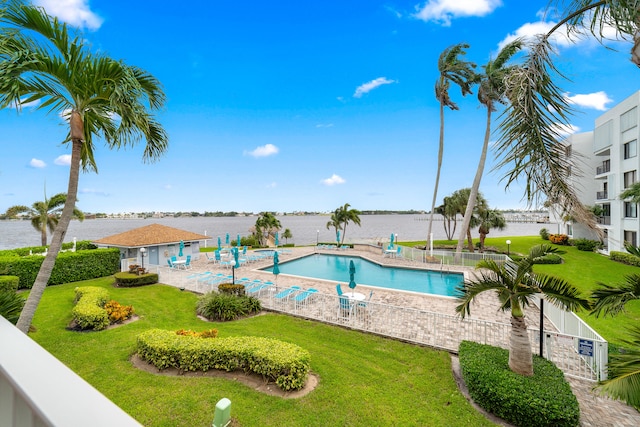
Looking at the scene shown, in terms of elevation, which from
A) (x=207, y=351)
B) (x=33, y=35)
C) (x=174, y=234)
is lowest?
(x=207, y=351)

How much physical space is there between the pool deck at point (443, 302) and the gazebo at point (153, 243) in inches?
74.7

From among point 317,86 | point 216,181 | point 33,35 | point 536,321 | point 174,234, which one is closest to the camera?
point 33,35

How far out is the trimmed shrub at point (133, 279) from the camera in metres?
17.1

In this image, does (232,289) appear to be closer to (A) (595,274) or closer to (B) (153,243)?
(B) (153,243)

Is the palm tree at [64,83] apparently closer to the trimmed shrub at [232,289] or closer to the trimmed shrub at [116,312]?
the trimmed shrub at [116,312]

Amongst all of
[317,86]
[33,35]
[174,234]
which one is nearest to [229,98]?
[317,86]

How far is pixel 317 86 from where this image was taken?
37.0m

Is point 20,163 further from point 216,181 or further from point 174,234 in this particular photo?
point 216,181

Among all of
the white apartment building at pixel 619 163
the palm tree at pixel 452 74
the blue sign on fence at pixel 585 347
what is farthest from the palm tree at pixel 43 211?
the white apartment building at pixel 619 163

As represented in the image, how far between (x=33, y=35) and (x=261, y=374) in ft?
29.6

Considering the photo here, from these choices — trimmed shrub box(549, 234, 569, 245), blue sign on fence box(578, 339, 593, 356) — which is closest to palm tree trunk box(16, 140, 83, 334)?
blue sign on fence box(578, 339, 593, 356)

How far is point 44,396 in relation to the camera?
0.82 metres

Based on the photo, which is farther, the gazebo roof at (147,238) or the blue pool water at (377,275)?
the gazebo roof at (147,238)

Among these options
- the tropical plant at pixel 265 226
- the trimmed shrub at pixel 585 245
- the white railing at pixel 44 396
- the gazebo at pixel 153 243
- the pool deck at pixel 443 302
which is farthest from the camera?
the tropical plant at pixel 265 226
